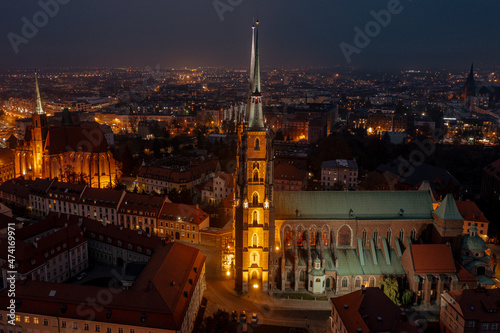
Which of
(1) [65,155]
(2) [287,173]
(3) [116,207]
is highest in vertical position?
(1) [65,155]

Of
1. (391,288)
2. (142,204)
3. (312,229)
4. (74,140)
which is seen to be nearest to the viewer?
(391,288)

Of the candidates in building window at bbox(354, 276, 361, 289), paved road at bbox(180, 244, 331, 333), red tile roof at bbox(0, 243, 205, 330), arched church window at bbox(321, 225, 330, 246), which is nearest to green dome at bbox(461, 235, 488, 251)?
building window at bbox(354, 276, 361, 289)

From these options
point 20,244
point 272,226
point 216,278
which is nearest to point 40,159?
point 20,244

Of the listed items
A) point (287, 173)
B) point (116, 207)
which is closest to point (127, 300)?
point (116, 207)

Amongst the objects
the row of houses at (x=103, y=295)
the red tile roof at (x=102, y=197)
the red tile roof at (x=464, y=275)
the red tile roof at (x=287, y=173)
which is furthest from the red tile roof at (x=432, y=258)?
the red tile roof at (x=102, y=197)

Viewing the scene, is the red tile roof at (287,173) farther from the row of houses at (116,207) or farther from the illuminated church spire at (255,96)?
the illuminated church spire at (255,96)

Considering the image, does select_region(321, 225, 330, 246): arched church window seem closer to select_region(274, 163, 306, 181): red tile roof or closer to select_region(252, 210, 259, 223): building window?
select_region(252, 210, 259, 223): building window

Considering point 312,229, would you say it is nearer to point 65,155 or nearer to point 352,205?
point 352,205
